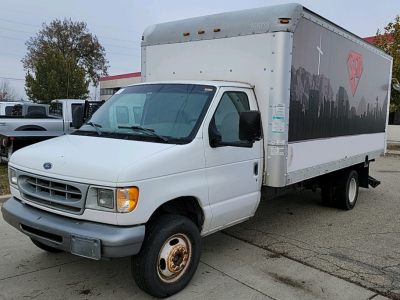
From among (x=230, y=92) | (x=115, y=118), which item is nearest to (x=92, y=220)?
(x=115, y=118)

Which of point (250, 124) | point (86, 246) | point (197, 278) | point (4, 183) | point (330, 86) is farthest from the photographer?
point (4, 183)

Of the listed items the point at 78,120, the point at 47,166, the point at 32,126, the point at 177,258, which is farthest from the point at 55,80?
the point at 177,258

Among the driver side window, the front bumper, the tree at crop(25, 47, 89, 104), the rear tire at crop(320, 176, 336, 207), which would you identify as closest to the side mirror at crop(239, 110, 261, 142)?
the driver side window

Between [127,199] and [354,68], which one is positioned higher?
[354,68]

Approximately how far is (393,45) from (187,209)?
20.7 m

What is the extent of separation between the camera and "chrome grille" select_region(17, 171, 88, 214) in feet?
11.4

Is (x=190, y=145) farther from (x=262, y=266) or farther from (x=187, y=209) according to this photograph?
(x=262, y=266)

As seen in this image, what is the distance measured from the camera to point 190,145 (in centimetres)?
391

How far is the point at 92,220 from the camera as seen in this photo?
3445 mm

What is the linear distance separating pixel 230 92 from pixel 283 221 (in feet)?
10.0

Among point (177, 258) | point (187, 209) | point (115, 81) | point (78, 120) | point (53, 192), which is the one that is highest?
point (115, 81)

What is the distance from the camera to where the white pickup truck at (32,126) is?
9094 mm

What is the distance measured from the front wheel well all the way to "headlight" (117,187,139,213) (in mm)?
655

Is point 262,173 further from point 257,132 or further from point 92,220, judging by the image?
point 92,220
